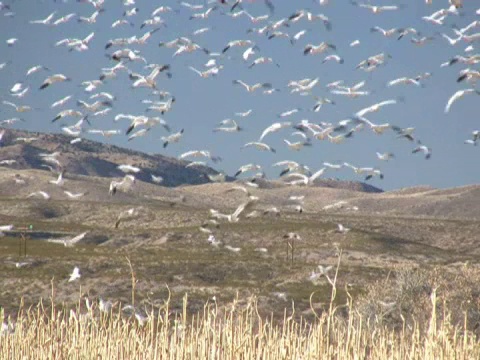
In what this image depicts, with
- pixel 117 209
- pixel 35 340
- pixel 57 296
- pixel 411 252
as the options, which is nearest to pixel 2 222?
pixel 117 209

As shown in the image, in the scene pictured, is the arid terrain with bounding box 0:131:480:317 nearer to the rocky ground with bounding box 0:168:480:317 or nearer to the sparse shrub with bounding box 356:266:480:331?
the rocky ground with bounding box 0:168:480:317

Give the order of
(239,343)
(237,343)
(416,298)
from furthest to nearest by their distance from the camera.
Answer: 1. (416,298)
2. (237,343)
3. (239,343)

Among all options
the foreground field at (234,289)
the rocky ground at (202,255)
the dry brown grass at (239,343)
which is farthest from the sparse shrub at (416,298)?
the dry brown grass at (239,343)

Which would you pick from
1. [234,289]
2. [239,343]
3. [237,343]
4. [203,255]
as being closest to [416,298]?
[234,289]

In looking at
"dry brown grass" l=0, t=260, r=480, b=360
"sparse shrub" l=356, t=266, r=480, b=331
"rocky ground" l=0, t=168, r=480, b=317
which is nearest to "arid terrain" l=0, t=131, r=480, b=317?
"rocky ground" l=0, t=168, r=480, b=317

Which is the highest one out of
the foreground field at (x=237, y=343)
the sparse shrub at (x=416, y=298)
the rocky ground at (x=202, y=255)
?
the rocky ground at (x=202, y=255)

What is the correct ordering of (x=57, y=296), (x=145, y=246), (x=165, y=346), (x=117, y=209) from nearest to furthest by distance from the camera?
(x=165, y=346) → (x=57, y=296) → (x=145, y=246) → (x=117, y=209)

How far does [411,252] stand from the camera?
9188 centimetres

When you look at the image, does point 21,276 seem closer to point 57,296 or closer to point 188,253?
point 57,296

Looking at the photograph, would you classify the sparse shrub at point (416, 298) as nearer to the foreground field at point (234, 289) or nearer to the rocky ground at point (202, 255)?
the foreground field at point (234, 289)

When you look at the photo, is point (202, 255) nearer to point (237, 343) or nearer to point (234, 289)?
point (234, 289)

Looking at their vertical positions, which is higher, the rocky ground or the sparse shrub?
the rocky ground

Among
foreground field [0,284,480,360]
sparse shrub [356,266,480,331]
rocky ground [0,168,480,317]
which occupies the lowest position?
foreground field [0,284,480,360]

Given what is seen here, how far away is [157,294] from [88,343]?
38987 mm
